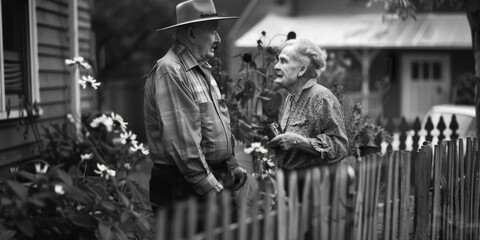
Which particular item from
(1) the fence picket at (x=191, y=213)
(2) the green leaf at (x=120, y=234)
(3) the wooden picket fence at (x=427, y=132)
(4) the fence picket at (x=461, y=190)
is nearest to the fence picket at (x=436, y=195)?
(4) the fence picket at (x=461, y=190)

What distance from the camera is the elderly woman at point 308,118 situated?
4.41m

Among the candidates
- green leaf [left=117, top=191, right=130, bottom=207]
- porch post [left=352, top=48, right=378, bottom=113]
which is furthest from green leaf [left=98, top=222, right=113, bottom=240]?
porch post [left=352, top=48, right=378, bottom=113]

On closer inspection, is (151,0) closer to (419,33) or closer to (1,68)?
(419,33)

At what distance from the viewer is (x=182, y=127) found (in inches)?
155

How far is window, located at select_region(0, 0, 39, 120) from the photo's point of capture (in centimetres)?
723

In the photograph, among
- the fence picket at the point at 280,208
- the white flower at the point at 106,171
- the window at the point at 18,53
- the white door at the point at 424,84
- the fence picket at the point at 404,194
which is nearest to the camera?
the fence picket at the point at 280,208

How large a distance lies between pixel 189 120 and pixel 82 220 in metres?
0.75

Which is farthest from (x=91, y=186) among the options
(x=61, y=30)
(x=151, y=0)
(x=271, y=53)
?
(x=151, y=0)

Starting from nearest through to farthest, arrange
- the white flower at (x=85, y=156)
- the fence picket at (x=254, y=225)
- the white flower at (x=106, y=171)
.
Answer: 1. the fence picket at (x=254, y=225)
2. the white flower at (x=106, y=171)
3. the white flower at (x=85, y=156)

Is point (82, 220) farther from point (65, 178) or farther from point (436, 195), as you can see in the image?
point (436, 195)

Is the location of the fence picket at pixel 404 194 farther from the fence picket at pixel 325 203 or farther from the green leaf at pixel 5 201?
the green leaf at pixel 5 201

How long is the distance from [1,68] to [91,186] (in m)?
3.29

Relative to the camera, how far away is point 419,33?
2278 cm

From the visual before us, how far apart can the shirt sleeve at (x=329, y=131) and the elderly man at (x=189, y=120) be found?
1.54 feet
